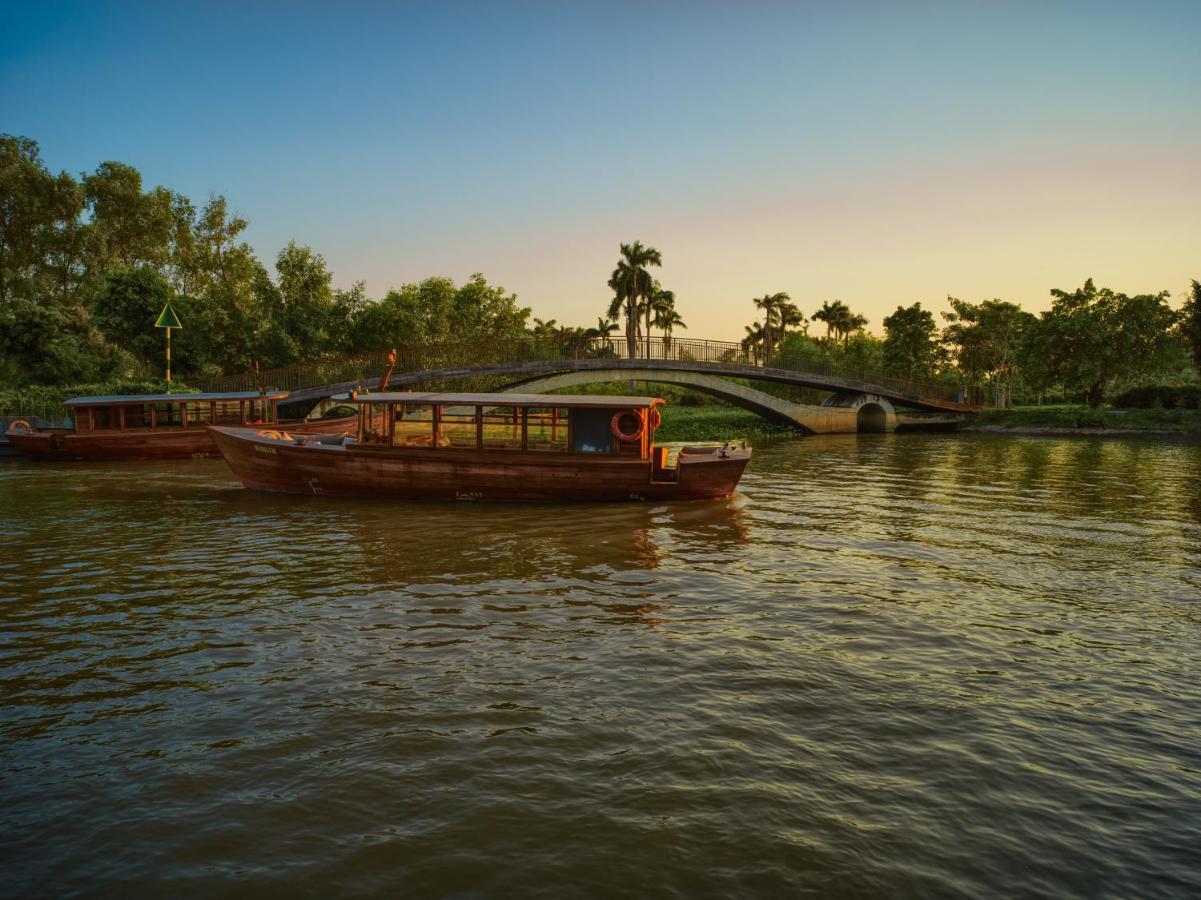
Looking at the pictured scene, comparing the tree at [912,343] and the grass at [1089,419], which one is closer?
the grass at [1089,419]

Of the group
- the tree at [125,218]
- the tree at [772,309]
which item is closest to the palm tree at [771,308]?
the tree at [772,309]

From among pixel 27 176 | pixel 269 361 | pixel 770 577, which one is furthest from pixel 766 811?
pixel 27 176

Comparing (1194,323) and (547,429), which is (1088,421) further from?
(547,429)

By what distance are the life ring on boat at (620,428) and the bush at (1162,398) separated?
151 feet

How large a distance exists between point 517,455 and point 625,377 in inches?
1010

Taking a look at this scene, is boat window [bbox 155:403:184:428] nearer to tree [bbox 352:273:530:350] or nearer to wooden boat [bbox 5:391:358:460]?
wooden boat [bbox 5:391:358:460]

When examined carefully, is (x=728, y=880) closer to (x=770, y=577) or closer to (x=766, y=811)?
(x=766, y=811)

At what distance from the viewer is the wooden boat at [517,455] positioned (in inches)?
712

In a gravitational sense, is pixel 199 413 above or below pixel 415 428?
above

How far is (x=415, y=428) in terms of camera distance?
1869cm

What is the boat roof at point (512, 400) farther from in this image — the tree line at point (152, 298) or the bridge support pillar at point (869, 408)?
the bridge support pillar at point (869, 408)

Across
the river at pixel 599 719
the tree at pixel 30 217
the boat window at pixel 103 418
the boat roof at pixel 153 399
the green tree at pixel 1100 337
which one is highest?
the tree at pixel 30 217

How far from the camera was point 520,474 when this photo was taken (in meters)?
18.3

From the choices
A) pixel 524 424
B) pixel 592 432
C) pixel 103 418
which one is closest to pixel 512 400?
pixel 524 424
